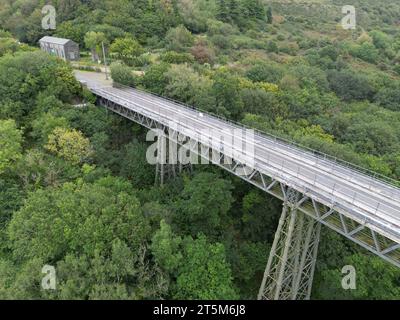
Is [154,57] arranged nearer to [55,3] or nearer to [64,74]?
[64,74]

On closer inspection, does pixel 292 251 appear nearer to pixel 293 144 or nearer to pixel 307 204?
pixel 307 204

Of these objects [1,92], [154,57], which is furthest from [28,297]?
[154,57]

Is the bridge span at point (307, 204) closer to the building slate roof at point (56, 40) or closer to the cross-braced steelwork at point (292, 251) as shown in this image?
the cross-braced steelwork at point (292, 251)

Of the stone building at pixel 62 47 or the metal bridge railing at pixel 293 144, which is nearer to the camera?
the metal bridge railing at pixel 293 144

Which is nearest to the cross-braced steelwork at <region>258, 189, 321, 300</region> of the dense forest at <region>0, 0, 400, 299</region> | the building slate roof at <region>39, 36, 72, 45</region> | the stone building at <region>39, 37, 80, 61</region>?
the dense forest at <region>0, 0, 400, 299</region>

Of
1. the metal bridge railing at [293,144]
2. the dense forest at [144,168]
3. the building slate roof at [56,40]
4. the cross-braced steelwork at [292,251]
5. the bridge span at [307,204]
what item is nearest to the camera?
the bridge span at [307,204]

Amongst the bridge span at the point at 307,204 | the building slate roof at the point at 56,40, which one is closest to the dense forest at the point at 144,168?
the bridge span at the point at 307,204

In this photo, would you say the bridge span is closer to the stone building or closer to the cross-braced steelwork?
the cross-braced steelwork
